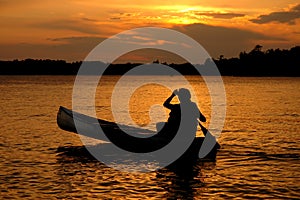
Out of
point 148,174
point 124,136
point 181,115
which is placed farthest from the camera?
point 124,136

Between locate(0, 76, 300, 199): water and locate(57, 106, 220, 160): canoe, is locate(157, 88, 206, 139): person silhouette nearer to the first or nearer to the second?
locate(57, 106, 220, 160): canoe

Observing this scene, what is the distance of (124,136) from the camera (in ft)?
72.1

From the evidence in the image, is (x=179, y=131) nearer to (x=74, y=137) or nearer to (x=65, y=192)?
(x=65, y=192)

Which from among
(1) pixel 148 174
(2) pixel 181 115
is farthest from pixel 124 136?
(1) pixel 148 174

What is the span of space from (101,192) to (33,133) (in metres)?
16.1

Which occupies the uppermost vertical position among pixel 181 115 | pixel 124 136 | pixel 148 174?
pixel 181 115

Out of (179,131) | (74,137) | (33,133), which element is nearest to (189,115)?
(179,131)

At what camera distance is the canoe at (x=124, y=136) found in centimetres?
2083

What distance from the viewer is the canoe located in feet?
68.3

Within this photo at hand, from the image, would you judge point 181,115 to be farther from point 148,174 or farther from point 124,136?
point 148,174

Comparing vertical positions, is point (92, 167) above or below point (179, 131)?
below

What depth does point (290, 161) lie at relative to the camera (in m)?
21.0

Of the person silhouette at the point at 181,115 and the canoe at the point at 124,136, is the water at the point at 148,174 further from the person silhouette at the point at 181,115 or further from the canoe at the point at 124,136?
the person silhouette at the point at 181,115

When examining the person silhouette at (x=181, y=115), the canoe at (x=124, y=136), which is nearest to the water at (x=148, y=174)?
the canoe at (x=124, y=136)
